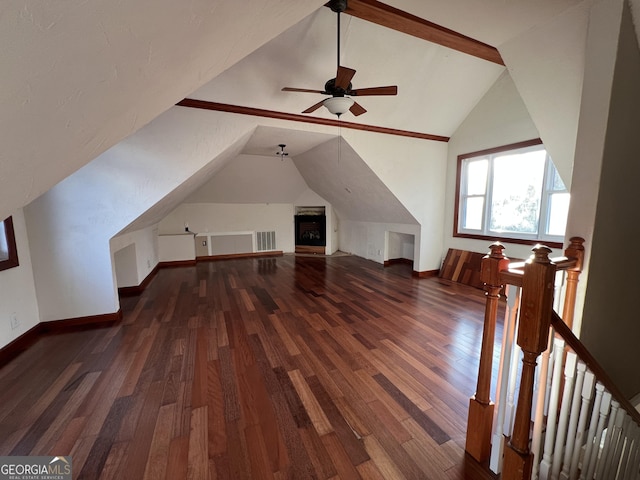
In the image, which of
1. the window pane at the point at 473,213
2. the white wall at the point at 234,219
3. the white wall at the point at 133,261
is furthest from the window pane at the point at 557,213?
the white wall at the point at 133,261

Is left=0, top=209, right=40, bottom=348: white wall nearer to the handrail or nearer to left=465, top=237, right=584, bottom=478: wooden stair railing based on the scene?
left=465, top=237, right=584, bottom=478: wooden stair railing

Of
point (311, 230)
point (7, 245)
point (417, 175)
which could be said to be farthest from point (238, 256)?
point (417, 175)

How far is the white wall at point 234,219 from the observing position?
6.11 meters

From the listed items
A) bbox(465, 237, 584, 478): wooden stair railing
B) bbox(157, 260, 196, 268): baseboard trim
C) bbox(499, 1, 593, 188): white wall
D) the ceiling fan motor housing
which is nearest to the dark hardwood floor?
bbox(465, 237, 584, 478): wooden stair railing

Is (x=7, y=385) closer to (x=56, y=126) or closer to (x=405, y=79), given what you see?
(x=56, y=126)

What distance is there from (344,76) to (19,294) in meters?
3.66

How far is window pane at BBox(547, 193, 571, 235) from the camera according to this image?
3.30 metres

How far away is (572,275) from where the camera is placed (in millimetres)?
1463

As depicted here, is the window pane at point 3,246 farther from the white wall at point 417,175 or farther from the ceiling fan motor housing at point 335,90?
the white wall at point 417,175

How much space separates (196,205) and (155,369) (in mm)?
4837

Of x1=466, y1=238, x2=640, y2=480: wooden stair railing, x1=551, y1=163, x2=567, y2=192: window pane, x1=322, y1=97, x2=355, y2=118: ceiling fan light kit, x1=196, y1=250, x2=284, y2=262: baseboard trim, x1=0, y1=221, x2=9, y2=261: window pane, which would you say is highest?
x1=322, y1=97, x2=355, y2=118: ceiling fan light kit

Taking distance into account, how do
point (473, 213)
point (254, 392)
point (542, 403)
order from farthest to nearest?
1. point (473, 213)
2. point (254, 392)
3. point (542, 403)

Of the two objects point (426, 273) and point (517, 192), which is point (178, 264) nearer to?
point (426, 273)

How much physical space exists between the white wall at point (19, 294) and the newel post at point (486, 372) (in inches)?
146
